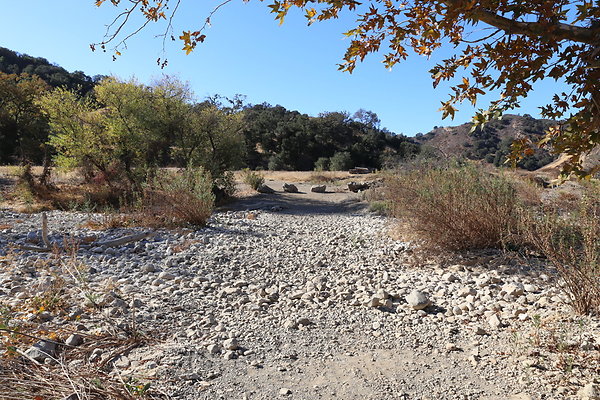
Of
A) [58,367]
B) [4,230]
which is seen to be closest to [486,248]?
[58,367]

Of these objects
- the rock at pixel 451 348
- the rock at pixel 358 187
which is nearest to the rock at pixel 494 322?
the rock at pixel 451 348

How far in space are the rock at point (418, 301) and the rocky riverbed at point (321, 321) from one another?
1 cm

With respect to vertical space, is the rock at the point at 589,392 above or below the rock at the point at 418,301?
below

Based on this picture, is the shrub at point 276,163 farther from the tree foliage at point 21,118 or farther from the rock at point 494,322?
the rock at point 494,322

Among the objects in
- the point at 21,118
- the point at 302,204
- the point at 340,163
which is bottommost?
the point at 302,204

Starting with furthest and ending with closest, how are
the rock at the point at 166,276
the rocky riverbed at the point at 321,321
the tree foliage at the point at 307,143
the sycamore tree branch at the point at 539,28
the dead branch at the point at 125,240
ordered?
the tree foliage at the point at 307,143 → the dead branch at the point at 125,240 → the rock at the point at 166,276 → the rocky riverbed at the point at 321,321 → the sycamore tree branch at the point at 539,28

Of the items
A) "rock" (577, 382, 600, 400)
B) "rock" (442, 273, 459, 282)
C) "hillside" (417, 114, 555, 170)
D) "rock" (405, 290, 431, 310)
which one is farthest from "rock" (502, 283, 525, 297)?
"hillside" (417, 114, 555, 170)

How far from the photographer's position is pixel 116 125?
43.5 ft

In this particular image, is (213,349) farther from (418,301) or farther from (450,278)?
(450,278)

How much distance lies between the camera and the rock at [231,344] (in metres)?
2.93

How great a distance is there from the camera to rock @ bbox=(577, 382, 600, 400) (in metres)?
2.12

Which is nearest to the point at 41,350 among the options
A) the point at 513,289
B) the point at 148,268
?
the point at 148,268

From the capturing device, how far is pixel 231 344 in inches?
115

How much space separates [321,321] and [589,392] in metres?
1.93
